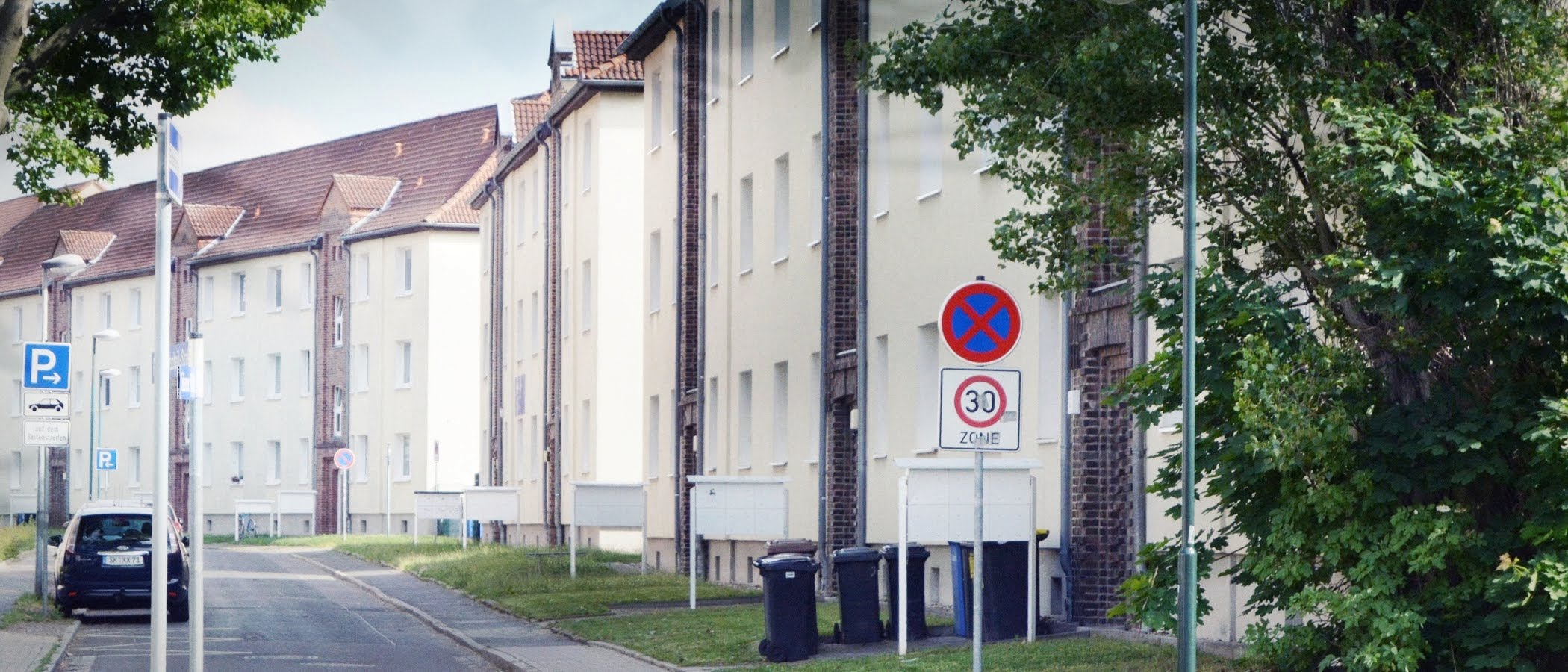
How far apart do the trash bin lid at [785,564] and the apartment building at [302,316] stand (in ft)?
146

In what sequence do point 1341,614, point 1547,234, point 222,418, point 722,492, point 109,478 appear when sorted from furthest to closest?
point 109,478, point 222,418, point 722,492, point 1341,614, point 1547,234

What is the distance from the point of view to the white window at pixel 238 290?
78.9 m

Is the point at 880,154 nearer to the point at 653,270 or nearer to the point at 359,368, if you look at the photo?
the point at 653,270

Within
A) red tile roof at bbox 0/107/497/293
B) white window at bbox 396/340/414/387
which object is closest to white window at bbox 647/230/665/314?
white window at bbox 396/340/414/387

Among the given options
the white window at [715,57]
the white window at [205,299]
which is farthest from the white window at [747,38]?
the white window at [205,299]

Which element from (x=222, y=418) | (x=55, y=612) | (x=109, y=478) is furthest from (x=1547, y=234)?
(x=109, y=478)

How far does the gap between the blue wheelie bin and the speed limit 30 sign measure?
6423 millimetres

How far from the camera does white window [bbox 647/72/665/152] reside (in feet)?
134

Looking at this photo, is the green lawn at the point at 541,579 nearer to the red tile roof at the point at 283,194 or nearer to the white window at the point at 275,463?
the red tile roof at the point at 283,194

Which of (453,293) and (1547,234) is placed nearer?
(1547,234)

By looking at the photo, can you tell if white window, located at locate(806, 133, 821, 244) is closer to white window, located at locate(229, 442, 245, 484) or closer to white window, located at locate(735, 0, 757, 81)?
white window, located at locate(735, 0, 757, 81)

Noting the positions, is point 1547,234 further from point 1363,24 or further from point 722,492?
point 722,492

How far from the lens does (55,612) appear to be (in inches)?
1050

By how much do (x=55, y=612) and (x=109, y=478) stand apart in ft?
199
